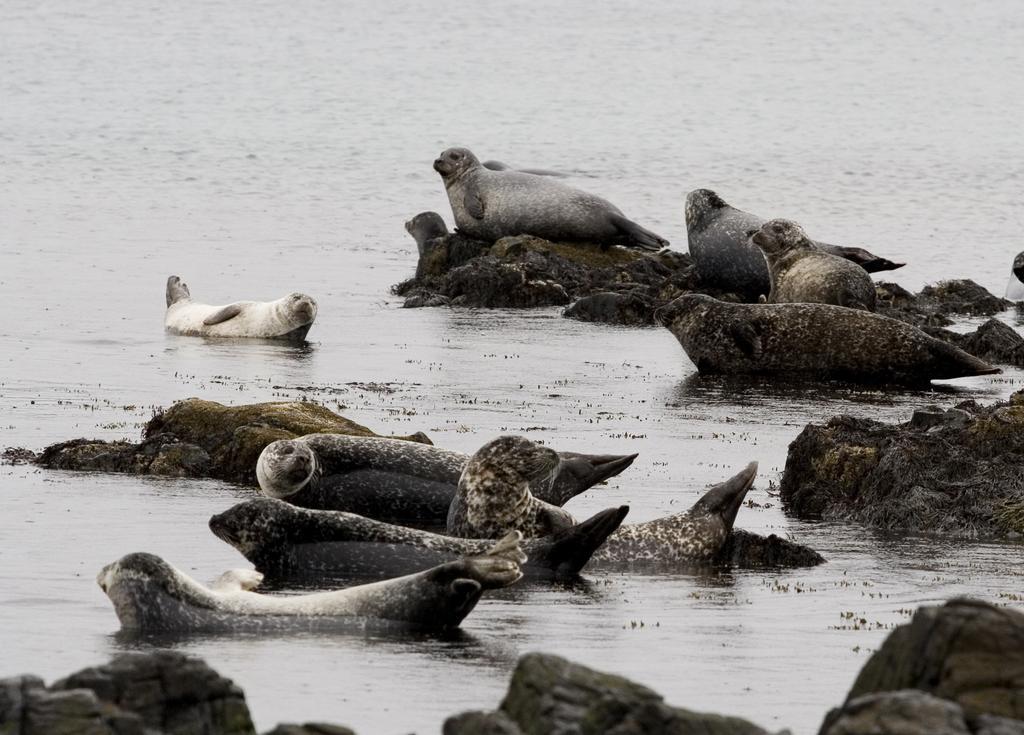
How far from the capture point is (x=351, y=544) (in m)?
9.41

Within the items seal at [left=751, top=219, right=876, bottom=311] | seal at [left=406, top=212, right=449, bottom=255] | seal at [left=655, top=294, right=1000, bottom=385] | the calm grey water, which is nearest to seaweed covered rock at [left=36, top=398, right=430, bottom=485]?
the calm grey water

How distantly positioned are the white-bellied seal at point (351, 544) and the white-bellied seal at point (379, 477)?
1297 millimetres

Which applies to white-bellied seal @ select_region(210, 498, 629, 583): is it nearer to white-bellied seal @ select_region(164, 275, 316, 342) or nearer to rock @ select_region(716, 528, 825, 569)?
rock @ select_region(716, 528, 825, 569)

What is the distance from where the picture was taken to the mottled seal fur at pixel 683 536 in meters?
10.1

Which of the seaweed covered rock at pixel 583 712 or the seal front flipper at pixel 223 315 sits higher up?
the seal front flipper at pixel 223 315

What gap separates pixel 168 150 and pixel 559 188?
70.2 feet

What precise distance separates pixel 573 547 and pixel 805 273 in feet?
33.5

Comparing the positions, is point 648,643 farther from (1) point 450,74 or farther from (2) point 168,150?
(1) point 450,74

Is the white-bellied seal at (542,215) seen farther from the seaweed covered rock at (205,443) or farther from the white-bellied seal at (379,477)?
the white-bellied seal at (379,477)

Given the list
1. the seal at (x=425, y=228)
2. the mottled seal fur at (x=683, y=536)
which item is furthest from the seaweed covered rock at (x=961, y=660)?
the seal at (x=425, y=228)

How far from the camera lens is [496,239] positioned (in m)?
23.8

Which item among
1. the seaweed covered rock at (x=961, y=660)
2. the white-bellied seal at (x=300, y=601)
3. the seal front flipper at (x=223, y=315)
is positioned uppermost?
the seal front flipper at (x=223, y=315)

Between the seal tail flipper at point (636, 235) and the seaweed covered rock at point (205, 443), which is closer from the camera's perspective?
the seaweed covered rock at point (205, 443)

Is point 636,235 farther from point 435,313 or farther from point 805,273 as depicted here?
point 805,273
